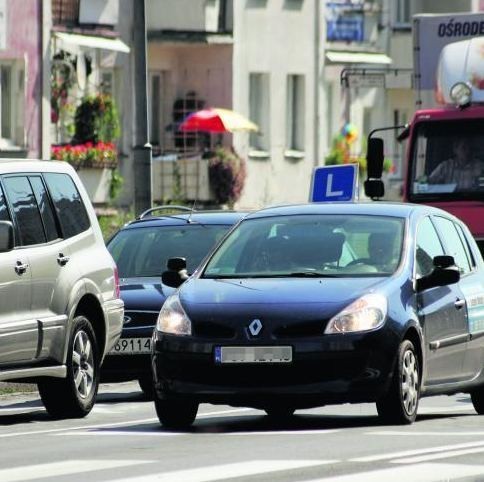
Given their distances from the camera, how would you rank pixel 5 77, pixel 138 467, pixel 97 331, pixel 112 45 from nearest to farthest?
pixel 138 467 → pixel 97 331 → pixel 5 77 → pixel 112 45

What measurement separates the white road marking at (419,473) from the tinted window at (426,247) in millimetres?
4143

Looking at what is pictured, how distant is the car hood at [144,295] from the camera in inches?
827

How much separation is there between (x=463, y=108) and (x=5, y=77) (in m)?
17.6

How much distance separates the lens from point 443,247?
18.4 m

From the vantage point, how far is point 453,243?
1880 centimetres

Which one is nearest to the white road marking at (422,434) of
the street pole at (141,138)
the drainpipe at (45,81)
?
the street pole at (141,138)

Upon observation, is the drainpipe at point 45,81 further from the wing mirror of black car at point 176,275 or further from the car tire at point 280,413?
the car tire at point 280,413

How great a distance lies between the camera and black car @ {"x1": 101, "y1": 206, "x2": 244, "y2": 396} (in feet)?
68.8

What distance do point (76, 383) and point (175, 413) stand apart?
2110 millimetres

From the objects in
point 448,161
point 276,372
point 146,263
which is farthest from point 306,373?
point 448,161

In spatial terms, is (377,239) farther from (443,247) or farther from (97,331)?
(97,331)

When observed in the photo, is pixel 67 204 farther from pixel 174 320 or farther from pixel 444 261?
pixel 444 261

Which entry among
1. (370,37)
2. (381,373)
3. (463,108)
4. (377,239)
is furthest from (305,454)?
(370,37)

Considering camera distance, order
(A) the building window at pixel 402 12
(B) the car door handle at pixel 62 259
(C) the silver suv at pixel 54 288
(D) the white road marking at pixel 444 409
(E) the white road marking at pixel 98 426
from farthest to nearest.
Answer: (A) the building window at pixel 402 12
(D) the white road marking at pixel 444 409
(B) the car door handle at pixel 62 259
(C) the silver suv at pixel 54 288
(E) the white road marking at pixel 98 426
